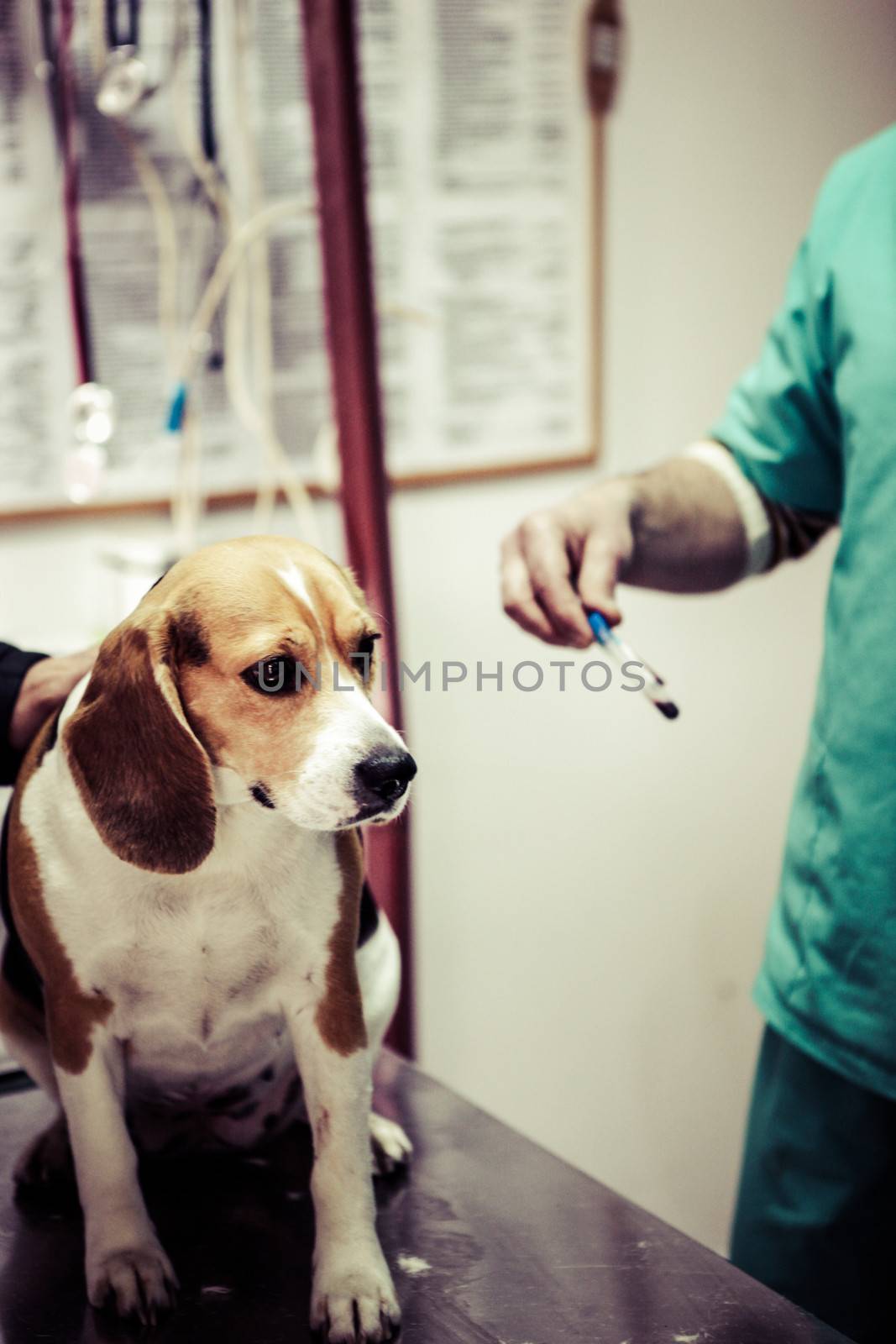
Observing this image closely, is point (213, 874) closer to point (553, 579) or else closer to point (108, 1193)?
point (108, 1193)

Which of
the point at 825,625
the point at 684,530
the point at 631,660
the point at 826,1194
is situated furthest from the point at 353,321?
the point at 826,1194

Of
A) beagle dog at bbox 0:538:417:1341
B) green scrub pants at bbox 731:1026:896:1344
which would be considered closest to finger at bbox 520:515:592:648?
beagle dog at bbox 0:538:417:1341

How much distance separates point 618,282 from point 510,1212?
1307mm

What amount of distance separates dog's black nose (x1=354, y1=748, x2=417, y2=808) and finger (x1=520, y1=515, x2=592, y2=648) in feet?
1.00

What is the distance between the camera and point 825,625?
1.03 m

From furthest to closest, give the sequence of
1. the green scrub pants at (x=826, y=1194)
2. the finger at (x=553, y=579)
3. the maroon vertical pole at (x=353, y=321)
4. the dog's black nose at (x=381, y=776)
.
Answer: the maroon vertical pole at (x=353, y=321) < the green scrub pants at (x=826, y=1194) < the finger at (x=553, y=579) < the dog's black nose at (x=381, y=776)

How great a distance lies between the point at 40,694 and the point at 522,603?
339 millimetres

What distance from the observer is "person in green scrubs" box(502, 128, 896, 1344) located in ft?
3.10

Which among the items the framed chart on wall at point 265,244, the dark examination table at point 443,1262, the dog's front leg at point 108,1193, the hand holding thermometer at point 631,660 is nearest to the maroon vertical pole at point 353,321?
the framed chart on wall at point 265,244

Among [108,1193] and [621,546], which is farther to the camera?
[621,546]

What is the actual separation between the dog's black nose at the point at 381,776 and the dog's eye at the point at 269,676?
0.20 feet

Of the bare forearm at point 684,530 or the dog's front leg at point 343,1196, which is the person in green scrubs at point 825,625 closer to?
the bare forearm at point 684,530

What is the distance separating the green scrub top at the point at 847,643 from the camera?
946 mm

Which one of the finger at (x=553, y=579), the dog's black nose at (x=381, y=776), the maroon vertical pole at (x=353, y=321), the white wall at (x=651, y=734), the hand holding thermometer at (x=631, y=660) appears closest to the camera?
the dog's black nose at (x=381, y=776)
